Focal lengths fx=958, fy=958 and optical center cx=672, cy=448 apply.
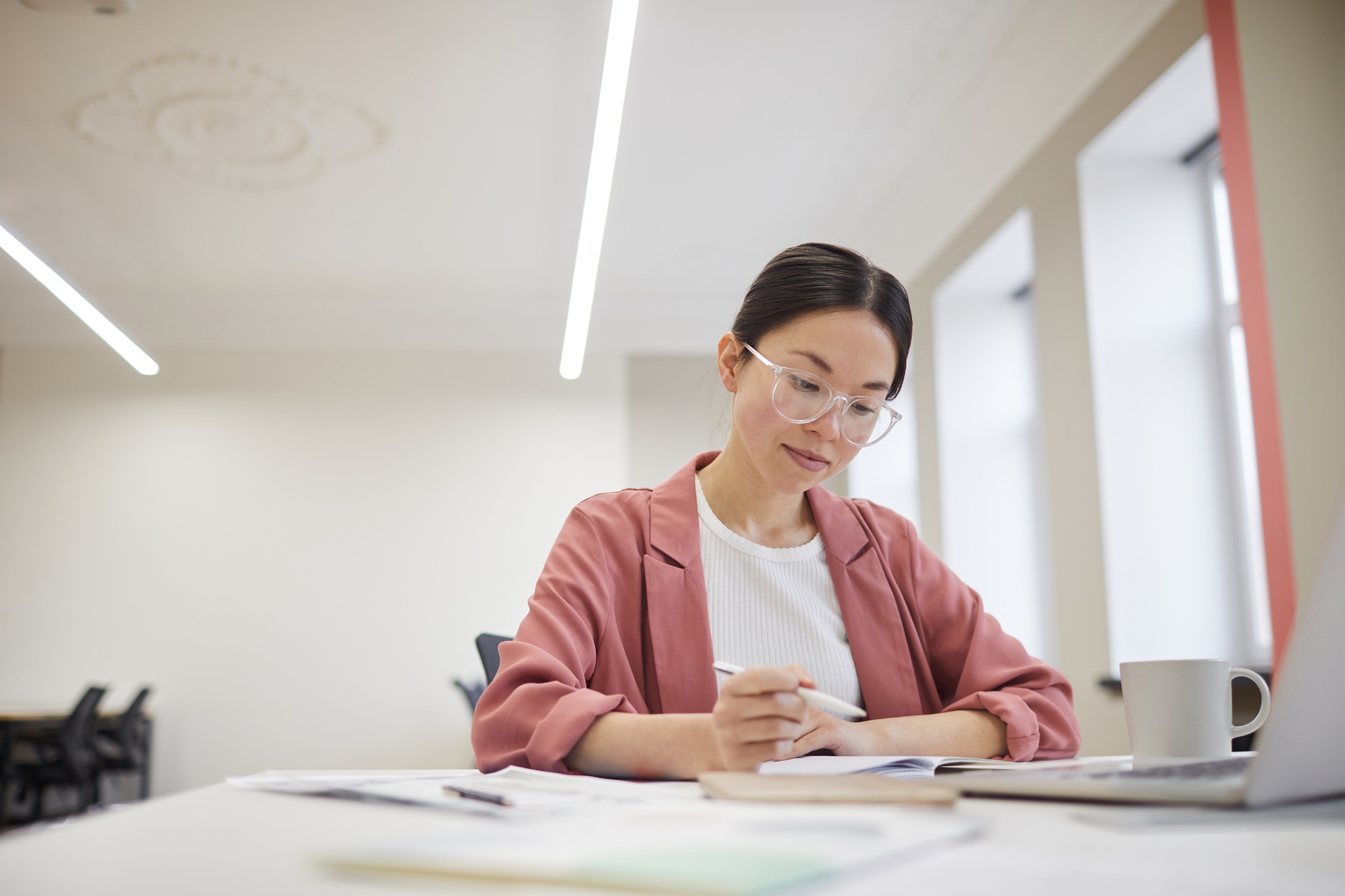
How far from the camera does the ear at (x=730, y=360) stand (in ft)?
5.04

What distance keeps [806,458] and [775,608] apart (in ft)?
0.72

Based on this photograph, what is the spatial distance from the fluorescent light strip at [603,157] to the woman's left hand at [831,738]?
7.16 feet

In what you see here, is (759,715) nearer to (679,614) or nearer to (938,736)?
(938,736)

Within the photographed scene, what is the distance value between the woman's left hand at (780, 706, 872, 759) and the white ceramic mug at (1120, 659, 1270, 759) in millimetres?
264

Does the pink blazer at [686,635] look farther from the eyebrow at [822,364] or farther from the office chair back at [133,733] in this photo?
the office chair back at [133,733]

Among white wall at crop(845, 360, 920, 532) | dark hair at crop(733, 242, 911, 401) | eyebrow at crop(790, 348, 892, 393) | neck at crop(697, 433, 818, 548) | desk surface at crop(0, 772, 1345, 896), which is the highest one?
white wall at crop(845, 360, 920, 532)

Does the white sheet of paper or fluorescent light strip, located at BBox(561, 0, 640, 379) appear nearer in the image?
the white sheet of paper

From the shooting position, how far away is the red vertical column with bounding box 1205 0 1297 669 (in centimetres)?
256

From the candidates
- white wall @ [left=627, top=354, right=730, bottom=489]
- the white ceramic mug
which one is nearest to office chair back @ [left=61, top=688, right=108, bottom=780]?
white wall @ [left=627, top=354, right=730, bottom=489]

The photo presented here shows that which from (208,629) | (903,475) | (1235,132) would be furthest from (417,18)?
(208,629)

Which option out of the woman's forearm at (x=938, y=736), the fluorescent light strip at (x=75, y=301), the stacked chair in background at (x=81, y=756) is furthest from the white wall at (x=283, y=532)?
the woman's forearm at (x=938, y=736)

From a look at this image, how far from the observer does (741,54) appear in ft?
13.5

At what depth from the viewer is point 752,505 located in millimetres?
1475

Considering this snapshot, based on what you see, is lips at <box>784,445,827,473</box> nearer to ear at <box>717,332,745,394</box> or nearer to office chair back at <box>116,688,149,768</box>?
ear at <box>717,332,745,394</box>
